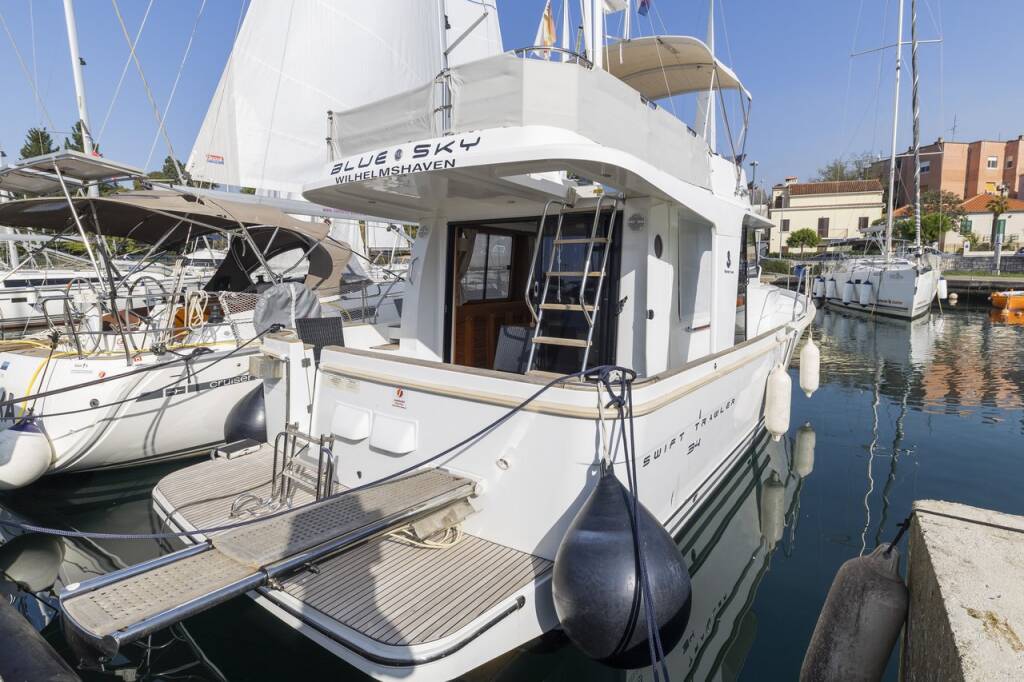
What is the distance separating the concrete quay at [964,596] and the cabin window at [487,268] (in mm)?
4388

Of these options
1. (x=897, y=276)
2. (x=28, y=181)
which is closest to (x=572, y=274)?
(x=28, y=181)

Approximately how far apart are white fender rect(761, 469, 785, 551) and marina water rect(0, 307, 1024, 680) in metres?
0.02

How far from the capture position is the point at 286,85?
36.9 feet

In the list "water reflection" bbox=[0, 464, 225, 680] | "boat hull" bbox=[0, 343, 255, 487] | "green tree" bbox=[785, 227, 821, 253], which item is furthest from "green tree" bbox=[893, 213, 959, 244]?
"water reflection" bbox=[0, 464, 225, 680]

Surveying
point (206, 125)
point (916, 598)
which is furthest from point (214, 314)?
point (916, 598)

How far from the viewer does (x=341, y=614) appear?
108 inches

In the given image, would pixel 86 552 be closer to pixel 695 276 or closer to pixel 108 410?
pixel 108 410

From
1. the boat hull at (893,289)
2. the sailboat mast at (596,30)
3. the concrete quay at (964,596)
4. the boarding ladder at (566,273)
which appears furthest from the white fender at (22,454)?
the boat hull at (893,289)

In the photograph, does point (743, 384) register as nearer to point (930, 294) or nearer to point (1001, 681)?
point (1001, 681)

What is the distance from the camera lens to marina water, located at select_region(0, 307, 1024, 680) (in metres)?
3.57

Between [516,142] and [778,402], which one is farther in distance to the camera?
[778,402]

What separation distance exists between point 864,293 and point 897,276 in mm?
2127

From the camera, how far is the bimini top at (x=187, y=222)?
7.75 meters

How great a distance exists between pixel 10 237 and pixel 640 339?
12805 millimetres
